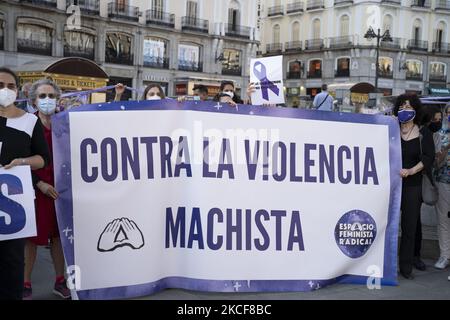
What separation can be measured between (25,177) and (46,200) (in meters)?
1.01

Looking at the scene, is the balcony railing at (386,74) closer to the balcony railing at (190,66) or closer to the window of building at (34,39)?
the balcony railing at (190,66)

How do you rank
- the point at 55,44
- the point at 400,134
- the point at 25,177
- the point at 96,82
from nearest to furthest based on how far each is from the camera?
the point at 25,177, the point at 400,134, the point at 96,82, the point at 55,44

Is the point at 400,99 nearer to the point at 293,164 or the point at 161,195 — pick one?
the point at 293,164

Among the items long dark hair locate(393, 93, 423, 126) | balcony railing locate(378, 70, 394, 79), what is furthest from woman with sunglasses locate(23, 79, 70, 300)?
balcony railing locate(378, 70, 394, 79)

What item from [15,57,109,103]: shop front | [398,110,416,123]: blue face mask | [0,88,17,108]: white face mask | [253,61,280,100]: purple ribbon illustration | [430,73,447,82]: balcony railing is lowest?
[398,110,416,123]: blue face mask

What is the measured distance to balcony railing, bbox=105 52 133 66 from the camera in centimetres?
3409

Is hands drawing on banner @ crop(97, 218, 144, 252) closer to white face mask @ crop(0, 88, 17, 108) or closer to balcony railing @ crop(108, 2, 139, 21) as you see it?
white face mask @ crop(0, 88, 17, 108)

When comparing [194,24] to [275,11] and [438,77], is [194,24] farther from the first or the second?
[438,77]

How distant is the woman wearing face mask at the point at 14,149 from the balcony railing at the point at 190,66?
112 ft

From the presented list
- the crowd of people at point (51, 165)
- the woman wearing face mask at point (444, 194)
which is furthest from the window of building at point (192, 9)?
the woman wearing face mask at point (444, 194)

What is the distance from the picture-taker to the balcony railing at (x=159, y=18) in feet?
117

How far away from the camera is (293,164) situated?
14.5ft

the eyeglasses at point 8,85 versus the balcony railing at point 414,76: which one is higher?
the balcony railing at point 414,76

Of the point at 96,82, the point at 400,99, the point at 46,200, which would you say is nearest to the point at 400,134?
the point at 400,99
